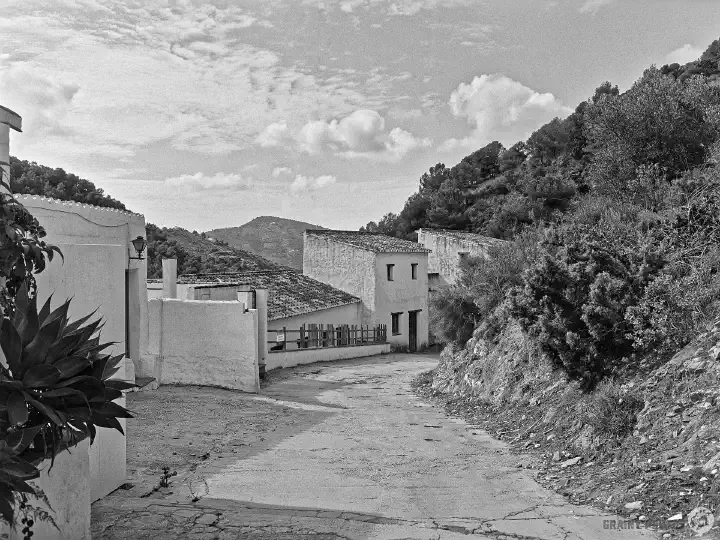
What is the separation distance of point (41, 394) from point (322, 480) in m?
5.23

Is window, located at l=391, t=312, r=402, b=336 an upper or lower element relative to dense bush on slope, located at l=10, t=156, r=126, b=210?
lower

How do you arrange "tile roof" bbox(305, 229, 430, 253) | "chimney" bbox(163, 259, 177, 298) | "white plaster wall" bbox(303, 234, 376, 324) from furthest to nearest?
1. "tile roof" bbox(305, 229, 430, 253)
2. "white plaster wall" bbox(303, 234, 376, 324)
3. "chimney" bbox(163, 259, 177, 298)

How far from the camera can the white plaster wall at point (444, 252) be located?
38.5m

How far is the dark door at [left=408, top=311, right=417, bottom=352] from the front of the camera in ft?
123

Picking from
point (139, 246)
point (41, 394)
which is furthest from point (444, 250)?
point (41, 394)

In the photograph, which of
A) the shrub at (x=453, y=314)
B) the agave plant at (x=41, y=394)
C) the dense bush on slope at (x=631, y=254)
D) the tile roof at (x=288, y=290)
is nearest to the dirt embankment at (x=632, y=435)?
the dense bush on slope at (x=631, y=254)

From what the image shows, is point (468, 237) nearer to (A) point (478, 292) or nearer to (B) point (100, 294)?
(A) point (478, 292)

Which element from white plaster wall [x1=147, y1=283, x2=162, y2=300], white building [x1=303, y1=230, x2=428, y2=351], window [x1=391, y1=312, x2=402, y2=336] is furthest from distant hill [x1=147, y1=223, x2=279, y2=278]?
white plaster wall [x1=147, y1=283, x2=162, y2=300]

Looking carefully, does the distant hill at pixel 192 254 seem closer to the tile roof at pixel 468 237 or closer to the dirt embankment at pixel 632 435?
the tile roof at pixel 468 237

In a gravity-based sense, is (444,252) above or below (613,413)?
above

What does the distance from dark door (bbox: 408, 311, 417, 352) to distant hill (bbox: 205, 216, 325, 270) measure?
2792 centimetres

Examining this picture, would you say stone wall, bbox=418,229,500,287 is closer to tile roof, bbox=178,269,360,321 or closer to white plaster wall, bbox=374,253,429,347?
white plaster wall, bbox=374,253,429,347

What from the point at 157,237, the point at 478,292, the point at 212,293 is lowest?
the point at 478,292

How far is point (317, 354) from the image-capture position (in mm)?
26703
